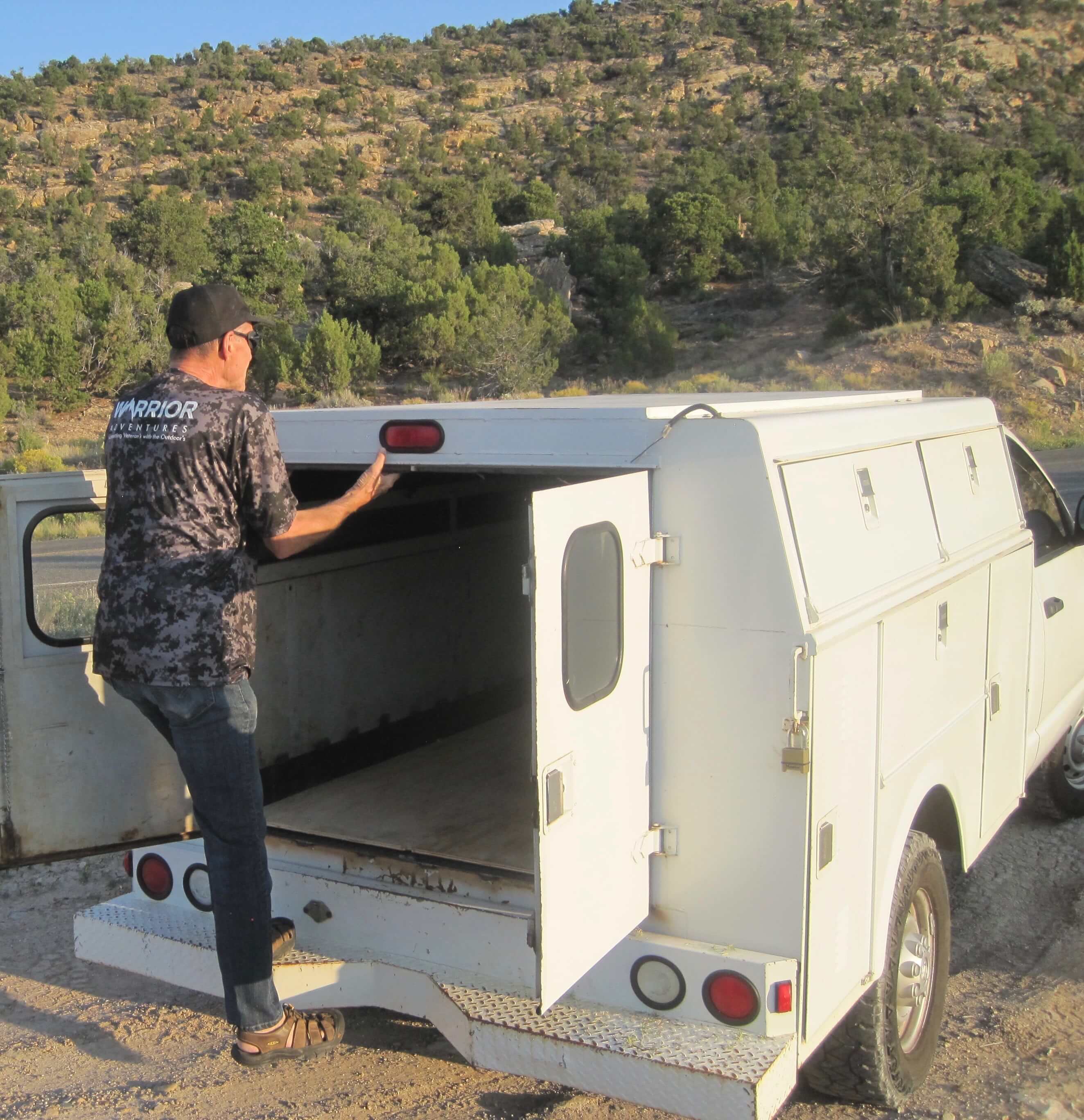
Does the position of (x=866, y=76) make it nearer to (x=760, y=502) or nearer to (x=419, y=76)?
(x=419, y=76)

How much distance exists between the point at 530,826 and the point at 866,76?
66295 mm

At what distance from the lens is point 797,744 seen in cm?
255

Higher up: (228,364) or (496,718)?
(228,364)

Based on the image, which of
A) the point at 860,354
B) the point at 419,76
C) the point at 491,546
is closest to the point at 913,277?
the point at 860,354

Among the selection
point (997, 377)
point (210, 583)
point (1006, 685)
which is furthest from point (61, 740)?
point (997, 377)

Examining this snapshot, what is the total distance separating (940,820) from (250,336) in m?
2.61

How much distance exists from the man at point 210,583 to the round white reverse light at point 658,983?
3.10 feet

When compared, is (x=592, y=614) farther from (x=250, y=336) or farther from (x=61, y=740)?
(x=61, y=740)

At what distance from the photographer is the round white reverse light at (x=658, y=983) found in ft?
8.91

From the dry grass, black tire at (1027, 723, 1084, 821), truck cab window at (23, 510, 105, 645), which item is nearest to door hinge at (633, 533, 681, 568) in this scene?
truck cab window at (23, 510, 105, 645)

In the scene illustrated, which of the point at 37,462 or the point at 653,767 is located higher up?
the point at 653,767

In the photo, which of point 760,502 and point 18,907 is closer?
point 760,502

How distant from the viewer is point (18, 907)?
486 cm

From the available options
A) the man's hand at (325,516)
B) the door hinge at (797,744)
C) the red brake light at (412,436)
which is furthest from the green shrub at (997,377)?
the door hinge at (797,744)
